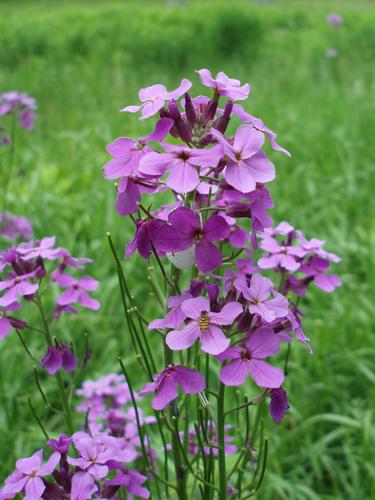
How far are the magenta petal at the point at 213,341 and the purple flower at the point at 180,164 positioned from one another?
0.23 metres

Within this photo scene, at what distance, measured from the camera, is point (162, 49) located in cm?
757

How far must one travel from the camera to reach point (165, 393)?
1.03 meters

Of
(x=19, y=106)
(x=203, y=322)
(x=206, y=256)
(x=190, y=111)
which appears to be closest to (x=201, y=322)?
(x=203, y=322)

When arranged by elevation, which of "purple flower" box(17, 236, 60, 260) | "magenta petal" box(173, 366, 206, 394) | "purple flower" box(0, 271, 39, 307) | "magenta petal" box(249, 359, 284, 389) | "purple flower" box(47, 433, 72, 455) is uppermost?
"magenta petal" box(249, 359, 284, 389)

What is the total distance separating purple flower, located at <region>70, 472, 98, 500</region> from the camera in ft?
3.58

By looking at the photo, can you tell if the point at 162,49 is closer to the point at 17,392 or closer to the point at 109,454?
the point at 17,392

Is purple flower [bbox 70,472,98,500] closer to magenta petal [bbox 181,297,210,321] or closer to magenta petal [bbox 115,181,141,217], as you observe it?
magenta petal [bbox 181,297,210,321]

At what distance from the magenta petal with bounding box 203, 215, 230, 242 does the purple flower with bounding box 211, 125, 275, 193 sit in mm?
62

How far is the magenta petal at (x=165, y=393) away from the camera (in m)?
1.02

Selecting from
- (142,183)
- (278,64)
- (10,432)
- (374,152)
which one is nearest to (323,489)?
(10,432)

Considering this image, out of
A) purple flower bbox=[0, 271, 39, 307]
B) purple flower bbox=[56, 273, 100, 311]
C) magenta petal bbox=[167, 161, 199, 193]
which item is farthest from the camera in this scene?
purple flower bbox=[56, 273, 100, 311]

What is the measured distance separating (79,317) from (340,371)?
120 cm

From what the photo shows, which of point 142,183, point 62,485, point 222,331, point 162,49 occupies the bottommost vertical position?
point 162,49

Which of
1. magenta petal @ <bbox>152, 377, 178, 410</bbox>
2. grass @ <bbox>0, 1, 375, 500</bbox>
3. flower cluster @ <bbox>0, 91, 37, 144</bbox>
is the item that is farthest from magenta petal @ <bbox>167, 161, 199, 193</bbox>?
flower cluster @ <bbox>0, 91, 37, 144</bbox>
